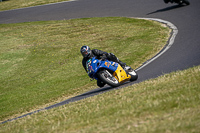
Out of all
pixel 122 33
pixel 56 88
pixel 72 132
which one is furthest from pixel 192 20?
pixel 72 132

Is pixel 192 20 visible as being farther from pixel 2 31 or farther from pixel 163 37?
pixel 2 31

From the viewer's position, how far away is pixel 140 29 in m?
20.2

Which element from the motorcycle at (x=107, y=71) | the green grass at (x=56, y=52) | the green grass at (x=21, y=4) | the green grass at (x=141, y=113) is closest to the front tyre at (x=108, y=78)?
the motorcycle at (x=107, y=71)

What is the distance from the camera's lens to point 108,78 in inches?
376

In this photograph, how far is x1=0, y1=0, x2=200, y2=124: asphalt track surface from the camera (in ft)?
38.2

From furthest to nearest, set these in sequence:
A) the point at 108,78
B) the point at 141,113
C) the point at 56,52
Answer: the point at 56,52
the point at 108,78
the point at 141,113

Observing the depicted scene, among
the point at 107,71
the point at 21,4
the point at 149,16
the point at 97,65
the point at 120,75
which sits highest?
the point at 97,65

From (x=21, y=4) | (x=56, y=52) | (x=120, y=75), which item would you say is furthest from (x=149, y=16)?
(x=21, y=4)

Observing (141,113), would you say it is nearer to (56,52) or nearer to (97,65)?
(97,65)

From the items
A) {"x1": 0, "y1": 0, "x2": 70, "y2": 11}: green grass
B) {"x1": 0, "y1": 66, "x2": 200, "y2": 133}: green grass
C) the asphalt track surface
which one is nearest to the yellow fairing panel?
the asphalt track surface

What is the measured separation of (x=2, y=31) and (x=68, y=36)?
7.02 metres

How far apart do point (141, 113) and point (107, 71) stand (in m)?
4.21

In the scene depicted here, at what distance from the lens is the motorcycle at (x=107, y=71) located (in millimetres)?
9469

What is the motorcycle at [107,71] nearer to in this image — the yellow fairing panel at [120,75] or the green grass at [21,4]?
the yellow fairing panel at [120,75]
